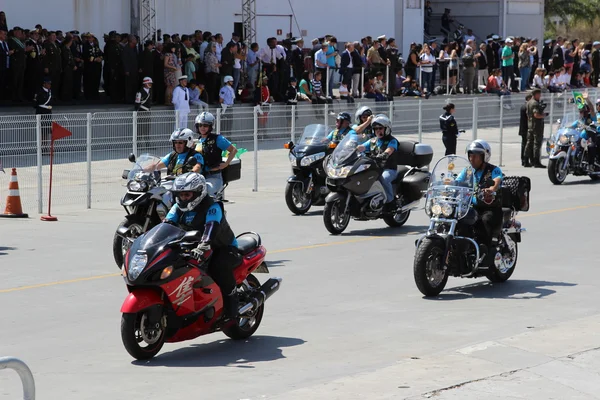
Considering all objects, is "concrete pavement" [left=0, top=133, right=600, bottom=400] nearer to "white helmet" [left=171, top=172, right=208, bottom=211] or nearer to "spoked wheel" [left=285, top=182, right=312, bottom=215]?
"white helmet" [left=171, top=172, right=208, bottom=211]

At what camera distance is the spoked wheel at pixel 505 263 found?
1327 cm

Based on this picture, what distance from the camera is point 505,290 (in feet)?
42.8

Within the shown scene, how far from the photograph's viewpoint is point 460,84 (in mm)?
39031

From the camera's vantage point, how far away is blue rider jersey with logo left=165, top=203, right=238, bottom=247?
9.99m

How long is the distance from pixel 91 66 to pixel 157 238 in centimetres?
2018

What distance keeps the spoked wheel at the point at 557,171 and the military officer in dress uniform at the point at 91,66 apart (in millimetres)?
11317

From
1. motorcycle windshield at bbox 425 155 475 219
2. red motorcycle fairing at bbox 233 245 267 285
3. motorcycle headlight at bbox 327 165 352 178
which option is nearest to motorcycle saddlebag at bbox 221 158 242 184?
motorcycle headlight at bbox 327 165 352 178

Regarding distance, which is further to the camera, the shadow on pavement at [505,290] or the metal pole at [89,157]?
the metal pole at [89,157]

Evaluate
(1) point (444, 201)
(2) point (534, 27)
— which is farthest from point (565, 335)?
(2) point (534, 27)

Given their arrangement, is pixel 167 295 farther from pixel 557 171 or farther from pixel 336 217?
pixel 557 171

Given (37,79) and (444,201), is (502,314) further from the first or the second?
(37,79)

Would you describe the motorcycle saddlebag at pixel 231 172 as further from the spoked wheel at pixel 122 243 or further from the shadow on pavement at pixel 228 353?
the shadow on pavement at pixel 228 353

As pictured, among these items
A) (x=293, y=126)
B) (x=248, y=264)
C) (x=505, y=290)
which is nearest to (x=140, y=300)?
(x=248, y=264)

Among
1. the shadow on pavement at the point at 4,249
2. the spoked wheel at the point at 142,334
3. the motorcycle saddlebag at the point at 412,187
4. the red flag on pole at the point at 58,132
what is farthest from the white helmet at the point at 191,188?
the red flag on pole at the point at 58,132
